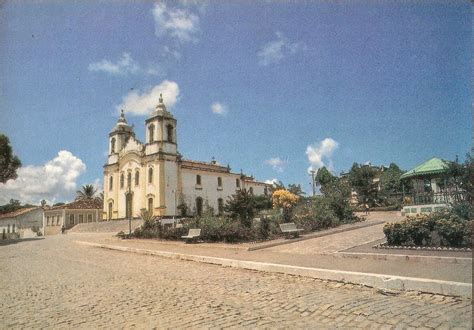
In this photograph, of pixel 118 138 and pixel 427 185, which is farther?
pixel 118 138

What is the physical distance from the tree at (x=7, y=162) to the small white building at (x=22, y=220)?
85.5 feet

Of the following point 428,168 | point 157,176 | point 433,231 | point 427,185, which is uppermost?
point 157,176

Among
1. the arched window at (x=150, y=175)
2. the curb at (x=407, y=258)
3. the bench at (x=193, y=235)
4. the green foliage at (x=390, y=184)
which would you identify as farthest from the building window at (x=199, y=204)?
the curb at (x=407, y=258)

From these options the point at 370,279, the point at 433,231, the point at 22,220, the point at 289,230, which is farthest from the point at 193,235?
the point at 22,220

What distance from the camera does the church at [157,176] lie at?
3853 cm

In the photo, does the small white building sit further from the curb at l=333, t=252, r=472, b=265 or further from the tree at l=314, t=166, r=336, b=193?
the curb at l=333, t=252, r=472, b=265

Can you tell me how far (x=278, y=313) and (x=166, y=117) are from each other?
36509 millimetres

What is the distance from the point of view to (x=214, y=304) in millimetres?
5336

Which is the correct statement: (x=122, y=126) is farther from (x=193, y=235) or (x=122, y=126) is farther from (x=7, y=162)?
(x=193, y=235)

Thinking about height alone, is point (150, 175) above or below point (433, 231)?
above

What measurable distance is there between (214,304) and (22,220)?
191 feet

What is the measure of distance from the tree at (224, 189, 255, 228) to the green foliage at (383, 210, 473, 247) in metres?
6.28

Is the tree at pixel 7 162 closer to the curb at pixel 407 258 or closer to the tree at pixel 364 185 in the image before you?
the curb at pixel 407 258

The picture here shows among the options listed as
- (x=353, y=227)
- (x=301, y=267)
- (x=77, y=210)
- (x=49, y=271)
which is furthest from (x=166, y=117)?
(x=301, y=267)
